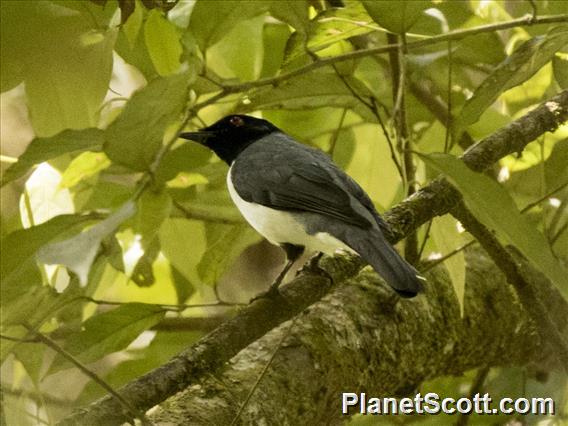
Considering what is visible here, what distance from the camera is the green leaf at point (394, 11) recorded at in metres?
1.47

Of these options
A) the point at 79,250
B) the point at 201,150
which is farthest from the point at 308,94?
the point at 79,250

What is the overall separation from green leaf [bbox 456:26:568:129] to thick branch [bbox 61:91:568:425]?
0.65 ft

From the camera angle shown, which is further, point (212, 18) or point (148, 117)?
point (212, 18)

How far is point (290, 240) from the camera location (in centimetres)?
196

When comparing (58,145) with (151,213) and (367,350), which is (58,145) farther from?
(367,350)

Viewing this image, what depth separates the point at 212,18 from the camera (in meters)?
A: 1.50

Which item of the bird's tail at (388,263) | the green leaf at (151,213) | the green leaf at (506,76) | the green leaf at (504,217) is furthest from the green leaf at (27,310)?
the green leaf at (506,76)

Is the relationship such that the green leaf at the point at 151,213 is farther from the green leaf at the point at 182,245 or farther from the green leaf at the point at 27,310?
the green leaf at the point at 182,245

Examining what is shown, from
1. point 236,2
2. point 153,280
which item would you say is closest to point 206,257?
point 153,280

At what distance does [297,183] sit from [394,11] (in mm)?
502

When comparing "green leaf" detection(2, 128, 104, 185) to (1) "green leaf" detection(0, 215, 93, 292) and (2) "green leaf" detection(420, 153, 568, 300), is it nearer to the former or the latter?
(1) "green leaf" detection(0, 215, 93, 292)

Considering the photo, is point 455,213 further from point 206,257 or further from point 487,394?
point 487,394

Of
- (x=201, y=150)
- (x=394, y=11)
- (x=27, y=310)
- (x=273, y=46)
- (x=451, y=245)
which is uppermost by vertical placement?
(x=273, y=46)

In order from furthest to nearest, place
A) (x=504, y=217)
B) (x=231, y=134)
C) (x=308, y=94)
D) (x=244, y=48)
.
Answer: (x=231, y=134), (x=244, y=48), (x=308, y=94), (x=504, y=217)
